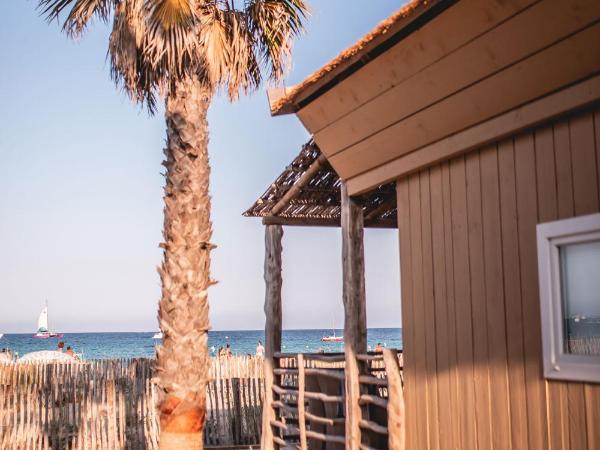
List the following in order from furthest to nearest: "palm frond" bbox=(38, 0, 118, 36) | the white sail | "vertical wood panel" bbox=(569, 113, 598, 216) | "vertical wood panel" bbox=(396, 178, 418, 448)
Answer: the white sail, "palm frond" bbox=(38, 0, 118, 36), "vertical wood panel" bbox=(396, 178, 418, 448), "vertical wood panel" bbox=(569, 113, 598, 216)

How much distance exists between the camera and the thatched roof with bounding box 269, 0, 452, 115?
6246 millimetres

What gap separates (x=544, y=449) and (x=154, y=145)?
5.49 metres

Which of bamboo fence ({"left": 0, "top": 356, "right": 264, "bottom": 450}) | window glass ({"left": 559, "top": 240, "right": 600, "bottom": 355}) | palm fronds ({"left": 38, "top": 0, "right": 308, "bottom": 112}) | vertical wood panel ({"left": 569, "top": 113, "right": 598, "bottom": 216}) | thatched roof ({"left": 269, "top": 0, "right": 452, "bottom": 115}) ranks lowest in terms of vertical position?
bamboo fence ({"left": 0, "top": 356, "right": 264, "bottom": 450})

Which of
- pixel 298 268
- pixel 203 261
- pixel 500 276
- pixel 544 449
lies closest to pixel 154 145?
pixel 203 261

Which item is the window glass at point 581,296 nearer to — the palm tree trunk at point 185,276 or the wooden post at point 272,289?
the palm tree trunk at point 185,276

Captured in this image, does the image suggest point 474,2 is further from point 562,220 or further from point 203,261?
point 203,261

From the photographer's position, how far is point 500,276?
20.9 ft

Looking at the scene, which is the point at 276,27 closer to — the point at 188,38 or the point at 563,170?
the point at 188,38

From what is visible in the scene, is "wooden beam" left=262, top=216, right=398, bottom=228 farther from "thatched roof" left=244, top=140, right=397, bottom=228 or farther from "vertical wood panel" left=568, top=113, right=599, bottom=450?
"vertical wood panel" left=568, top=113, right=599, bottom=450

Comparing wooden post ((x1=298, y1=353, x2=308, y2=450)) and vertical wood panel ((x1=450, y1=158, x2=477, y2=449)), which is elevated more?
vertical wood panel ((x1=450, y1=158, x2=477, y2=449))

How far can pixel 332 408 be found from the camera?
9742 mm

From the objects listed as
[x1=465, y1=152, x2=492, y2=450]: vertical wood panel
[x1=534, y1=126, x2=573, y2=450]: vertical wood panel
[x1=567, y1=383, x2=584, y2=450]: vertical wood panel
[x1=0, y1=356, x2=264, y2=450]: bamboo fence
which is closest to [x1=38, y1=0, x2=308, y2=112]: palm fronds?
[x1=465, y1=152, x2=492, y2=450]: vertical wood panel

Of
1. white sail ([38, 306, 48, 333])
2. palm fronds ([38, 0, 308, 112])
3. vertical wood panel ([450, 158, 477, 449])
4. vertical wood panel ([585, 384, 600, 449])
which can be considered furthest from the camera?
white sail ([38, 306, 48, 333])

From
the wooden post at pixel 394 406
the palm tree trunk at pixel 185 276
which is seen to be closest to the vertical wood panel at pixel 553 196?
the wooden post at pixel 394 406
